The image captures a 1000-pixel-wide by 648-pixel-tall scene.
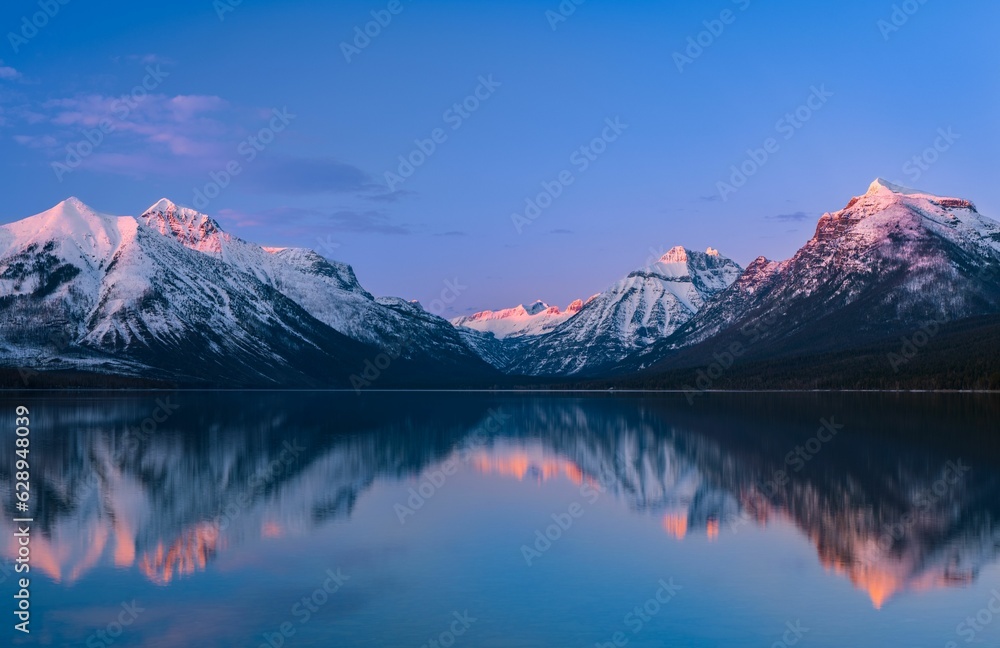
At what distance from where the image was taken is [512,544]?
47.2 meters

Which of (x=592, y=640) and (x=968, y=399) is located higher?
(x=968, y=399)

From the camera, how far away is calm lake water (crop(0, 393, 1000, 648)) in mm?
32750

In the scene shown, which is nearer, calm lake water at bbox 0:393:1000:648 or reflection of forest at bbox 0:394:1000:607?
calm lake water at bbox 0:393:1000:648

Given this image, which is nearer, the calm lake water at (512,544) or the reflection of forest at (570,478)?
the calm lake water at (512,544)

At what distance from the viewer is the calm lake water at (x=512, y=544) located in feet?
107

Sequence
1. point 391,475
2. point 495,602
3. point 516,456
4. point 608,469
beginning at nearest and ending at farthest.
A: point 495,602 → point 391,475 → point 608,469 → point 516,456

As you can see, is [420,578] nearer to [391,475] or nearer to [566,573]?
[566,573]

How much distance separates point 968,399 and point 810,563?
14381 centimetres

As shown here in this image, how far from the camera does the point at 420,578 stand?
130 feet

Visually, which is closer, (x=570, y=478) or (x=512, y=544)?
(x=512, y=544)

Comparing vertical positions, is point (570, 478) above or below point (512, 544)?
above

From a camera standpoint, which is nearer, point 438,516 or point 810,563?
point 810,563

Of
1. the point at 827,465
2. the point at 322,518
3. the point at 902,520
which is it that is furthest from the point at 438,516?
the point at 827,465

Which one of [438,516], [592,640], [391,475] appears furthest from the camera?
[391,475]
